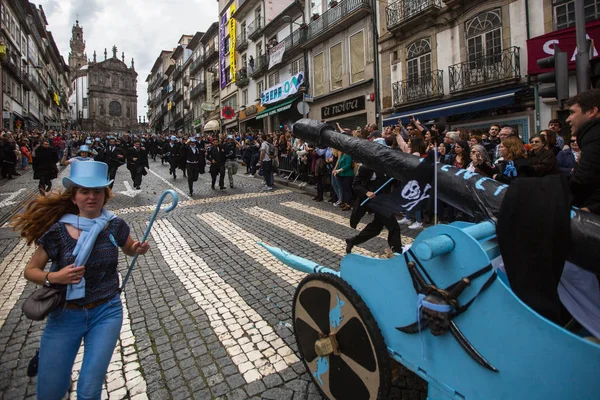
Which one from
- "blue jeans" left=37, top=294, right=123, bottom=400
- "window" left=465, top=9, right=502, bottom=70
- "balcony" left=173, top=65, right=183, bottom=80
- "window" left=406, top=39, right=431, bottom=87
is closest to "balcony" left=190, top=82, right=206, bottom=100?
"balcony" left=173, top=65, right=183, bottom=80

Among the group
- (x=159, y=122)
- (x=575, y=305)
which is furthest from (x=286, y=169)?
(x=159, y=122)

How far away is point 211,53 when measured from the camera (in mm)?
42844

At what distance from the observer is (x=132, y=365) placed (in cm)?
298

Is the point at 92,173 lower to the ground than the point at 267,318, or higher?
higher

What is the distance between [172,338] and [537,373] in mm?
3034

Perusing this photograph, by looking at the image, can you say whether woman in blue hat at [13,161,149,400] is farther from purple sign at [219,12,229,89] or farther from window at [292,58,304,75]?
purple sign at [219,12,229,89]

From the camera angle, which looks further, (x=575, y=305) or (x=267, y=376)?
(x=267, y=376)

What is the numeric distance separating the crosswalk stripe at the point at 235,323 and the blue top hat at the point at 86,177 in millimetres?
1799

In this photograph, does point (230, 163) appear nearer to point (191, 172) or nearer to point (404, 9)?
point (191, 172)

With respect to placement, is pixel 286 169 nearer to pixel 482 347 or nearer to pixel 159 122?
pixel 482 347

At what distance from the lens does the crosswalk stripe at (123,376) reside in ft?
8.62

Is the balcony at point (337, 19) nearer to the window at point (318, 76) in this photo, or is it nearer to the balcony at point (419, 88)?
the window at point (318, 76)

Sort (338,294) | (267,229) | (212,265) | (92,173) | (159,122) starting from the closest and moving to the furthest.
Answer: (338,294) < (92,173) < (212,265) < (267,229) < (159,122)

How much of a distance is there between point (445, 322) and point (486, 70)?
1499 cm
